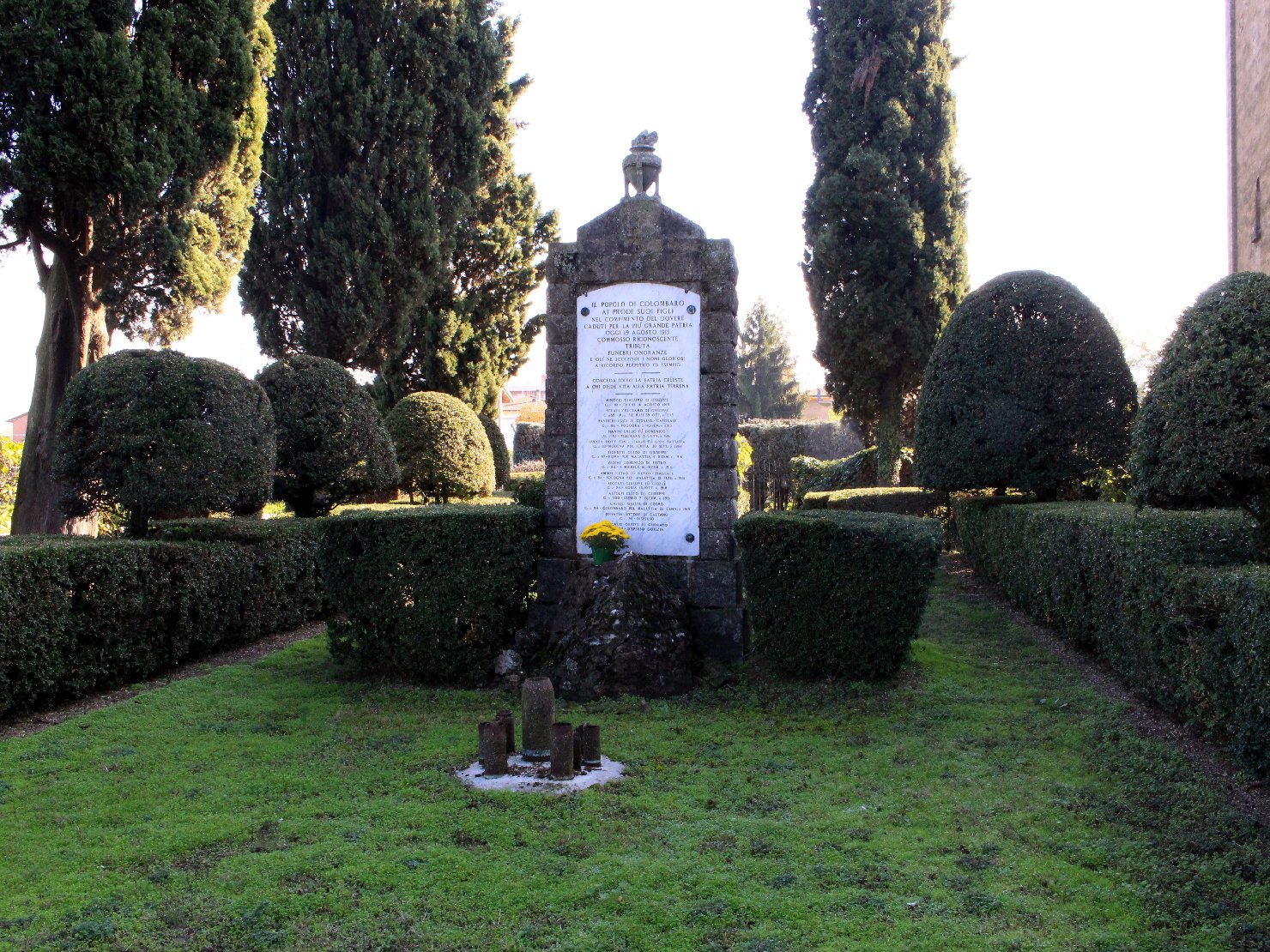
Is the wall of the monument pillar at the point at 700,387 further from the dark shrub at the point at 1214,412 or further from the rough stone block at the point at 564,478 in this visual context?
the dark shrub at the point at 1214,412

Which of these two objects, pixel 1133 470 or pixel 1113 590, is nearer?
pixel 1133 470

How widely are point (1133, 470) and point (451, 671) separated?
471cm

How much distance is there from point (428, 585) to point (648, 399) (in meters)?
2.17

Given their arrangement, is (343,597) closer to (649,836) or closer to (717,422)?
(717,422)

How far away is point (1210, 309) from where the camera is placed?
552 cm

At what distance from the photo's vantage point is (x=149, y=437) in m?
8.68

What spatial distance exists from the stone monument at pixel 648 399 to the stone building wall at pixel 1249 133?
382 inches

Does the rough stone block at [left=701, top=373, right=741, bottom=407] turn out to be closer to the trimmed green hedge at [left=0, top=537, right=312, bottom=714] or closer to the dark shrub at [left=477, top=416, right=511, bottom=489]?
the trimmed green hedge at [left=0, top=537, right=312, bottom=714]

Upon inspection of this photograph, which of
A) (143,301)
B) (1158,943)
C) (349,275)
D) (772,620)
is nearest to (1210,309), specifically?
(772,620)

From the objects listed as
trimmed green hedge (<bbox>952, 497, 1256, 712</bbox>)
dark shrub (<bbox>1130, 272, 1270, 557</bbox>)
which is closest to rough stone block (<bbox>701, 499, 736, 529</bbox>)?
trimmed green hedge (<bbox>952, 497, 1256, 712</bbox>)

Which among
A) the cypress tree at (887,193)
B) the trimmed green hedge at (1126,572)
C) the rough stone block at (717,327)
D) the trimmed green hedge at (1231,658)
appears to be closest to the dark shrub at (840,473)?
the cypress tree at (887,193)

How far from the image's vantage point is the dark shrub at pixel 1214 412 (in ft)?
→ 16.8

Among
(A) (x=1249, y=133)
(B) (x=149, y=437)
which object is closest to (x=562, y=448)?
(B) (x=149, y=437)

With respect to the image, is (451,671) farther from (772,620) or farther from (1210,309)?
(1210,309)
